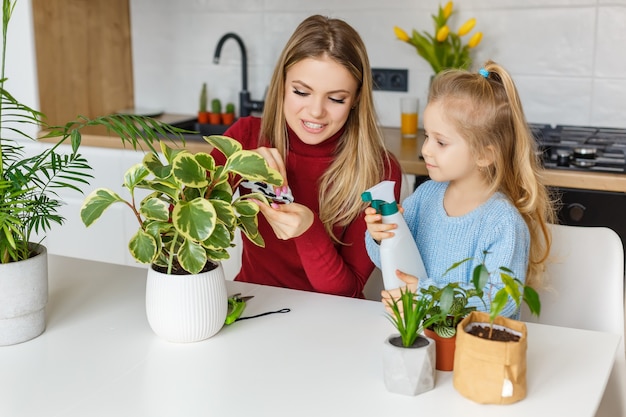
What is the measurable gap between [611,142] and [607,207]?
34cm

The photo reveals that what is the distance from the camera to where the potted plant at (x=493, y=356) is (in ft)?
3.37

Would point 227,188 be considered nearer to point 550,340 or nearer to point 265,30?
point 550,340

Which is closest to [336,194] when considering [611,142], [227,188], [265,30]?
[227,188]

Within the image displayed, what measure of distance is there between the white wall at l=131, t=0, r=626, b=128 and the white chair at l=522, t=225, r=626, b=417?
1.19m

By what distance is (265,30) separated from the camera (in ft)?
9.98

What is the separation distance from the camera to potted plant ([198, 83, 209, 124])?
123 inches

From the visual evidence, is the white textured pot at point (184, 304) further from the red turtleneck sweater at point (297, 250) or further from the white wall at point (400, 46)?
the white wall at point (400, 46)

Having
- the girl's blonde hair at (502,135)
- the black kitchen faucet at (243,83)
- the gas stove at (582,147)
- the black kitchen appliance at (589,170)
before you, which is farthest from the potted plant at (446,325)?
the black kitchen faucet at (243,83)

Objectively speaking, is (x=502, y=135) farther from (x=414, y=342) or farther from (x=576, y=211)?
(x=576, y=211)

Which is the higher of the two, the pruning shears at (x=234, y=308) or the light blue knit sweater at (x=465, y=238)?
the light blue knit sweater at (x=465, y=238)

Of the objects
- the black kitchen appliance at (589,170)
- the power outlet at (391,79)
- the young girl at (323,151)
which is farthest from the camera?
the power outlet at (391,79)

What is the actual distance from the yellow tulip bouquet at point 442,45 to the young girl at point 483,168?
115 cm

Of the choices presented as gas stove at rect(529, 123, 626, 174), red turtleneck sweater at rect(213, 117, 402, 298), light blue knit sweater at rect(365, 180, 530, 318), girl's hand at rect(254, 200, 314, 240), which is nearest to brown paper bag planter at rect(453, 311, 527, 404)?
light blue knit sweater at rect(365, 180, 530, 318)

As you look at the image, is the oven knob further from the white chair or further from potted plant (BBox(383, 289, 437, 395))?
potted plant (BBox(383, 289, 437, 395))
